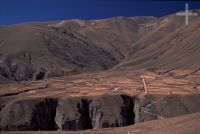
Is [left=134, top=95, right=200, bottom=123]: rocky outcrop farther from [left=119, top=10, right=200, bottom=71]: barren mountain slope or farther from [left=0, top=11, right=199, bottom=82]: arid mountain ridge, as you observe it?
[left=0, top=11, right=199, bottom=82]: arid mountain ridge

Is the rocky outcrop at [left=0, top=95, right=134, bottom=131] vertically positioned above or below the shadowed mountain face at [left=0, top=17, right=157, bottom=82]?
below

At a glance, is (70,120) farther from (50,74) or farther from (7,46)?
(7,46)

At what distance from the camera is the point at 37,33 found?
522 ft

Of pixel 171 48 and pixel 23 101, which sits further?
pixel 171 48

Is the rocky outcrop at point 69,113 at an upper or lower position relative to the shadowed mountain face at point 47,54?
lower

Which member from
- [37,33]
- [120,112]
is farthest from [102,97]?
[37,33]

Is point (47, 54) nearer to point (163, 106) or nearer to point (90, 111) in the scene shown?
point (90, 111)

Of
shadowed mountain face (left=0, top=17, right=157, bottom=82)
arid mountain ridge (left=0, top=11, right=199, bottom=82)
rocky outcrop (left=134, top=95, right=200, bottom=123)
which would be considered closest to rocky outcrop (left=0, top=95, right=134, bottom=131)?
rocky outcrop (left=134, top=95, right=200, bottom=123)

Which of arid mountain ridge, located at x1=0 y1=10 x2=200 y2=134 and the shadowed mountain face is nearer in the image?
arid mountain ridge, located at x1=0 y1=10 x2=200 y2=134

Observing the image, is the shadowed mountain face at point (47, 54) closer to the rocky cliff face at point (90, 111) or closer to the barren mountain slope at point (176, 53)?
the barren mountain slope at point (176, 53)

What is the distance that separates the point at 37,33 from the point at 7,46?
20149mm

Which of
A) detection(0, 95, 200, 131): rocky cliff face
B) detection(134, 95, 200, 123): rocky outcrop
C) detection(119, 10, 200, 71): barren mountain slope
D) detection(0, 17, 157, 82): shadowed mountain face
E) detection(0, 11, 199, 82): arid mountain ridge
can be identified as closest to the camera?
detection(134, 95, 200, 123): rocky outcrop

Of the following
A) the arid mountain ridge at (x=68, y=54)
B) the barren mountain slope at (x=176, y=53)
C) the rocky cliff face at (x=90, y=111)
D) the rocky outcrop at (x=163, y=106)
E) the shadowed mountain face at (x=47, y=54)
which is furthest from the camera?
the shadowed mountain face at (x=47, y=54)

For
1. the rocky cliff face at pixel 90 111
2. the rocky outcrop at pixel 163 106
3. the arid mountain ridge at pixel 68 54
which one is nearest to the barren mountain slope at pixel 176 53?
the arid mountain ridge at pixel 68 54
